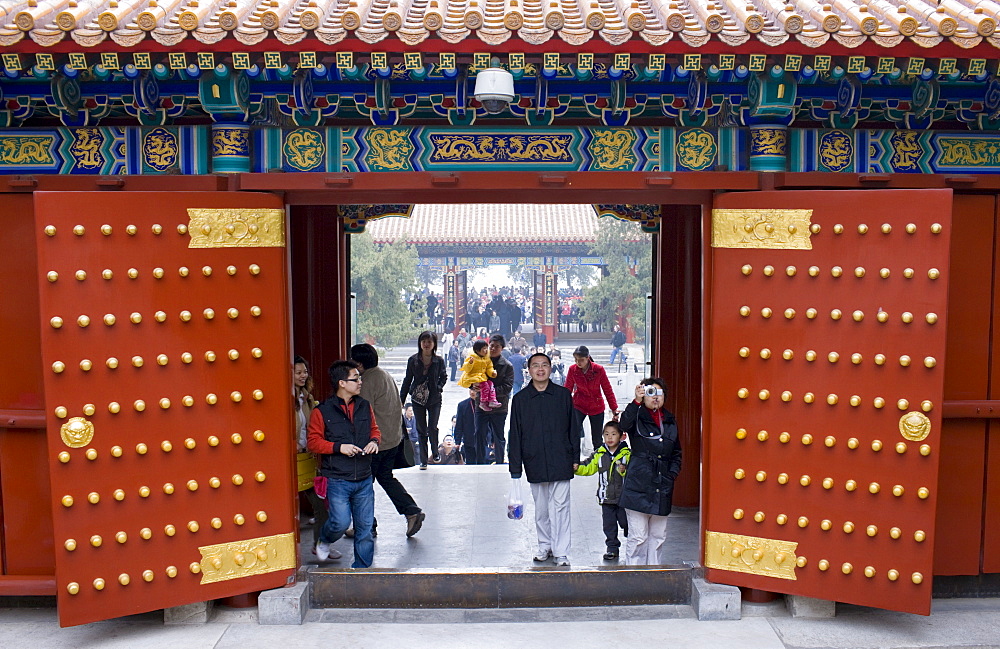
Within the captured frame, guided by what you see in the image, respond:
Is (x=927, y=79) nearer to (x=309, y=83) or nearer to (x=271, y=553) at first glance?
(x=309, y=83)

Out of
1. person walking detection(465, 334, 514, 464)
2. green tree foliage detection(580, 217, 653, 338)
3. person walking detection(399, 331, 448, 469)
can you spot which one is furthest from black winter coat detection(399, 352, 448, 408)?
green tree foliage detection(580, 217, 653, 338)

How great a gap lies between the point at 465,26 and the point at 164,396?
8.41ft

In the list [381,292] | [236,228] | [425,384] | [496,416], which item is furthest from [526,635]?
[381,292]

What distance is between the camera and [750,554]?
5.36m

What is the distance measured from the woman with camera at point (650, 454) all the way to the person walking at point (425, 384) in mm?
3690

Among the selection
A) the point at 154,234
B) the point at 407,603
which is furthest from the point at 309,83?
the point at 407,603

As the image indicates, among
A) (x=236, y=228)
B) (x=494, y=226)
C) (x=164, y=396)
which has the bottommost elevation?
(x=164, y=396)

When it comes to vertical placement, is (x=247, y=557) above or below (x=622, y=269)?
below

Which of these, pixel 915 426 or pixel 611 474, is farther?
pixel 611 474

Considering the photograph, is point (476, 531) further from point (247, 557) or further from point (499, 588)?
point (247, 557)

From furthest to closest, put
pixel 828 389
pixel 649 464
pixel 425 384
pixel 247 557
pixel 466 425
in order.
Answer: pixel 466 425
pixel 425 384
pixel 649 464
pixel 247 557
pixel 828 389

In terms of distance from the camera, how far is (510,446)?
Answer: 20.5 ft

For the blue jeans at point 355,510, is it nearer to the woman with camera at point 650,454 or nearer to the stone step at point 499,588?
the stone step at point 499,588

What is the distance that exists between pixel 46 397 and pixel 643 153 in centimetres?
357
